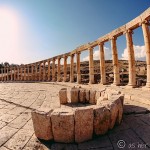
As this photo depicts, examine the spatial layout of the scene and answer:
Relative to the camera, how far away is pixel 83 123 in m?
3.89

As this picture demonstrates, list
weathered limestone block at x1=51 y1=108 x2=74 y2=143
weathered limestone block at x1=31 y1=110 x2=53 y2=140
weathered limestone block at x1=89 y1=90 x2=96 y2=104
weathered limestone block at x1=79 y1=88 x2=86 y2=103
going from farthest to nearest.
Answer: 1. weathered limestone block at x1=79 y1=88 x2=86 y2=103
2. weathered limestone block at x1=89 y1=90 x2=96 y2=104
3. weathered limestone block at x1=31 y1=110 x2=53 y2=140
4. weathered limestone block at x1=51 y1=108 x2=74 y2=143

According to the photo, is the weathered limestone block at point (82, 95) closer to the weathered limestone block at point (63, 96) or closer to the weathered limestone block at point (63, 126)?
the weathered limestone block at point (63, 96)

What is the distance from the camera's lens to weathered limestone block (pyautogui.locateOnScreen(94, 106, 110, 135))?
4.00 meters

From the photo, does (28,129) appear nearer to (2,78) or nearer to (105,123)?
(105,123)

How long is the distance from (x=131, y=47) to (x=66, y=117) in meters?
10.6

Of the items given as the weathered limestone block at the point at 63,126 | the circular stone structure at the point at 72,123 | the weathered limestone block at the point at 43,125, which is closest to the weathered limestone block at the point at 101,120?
the circular stone structure at the point at 72,123

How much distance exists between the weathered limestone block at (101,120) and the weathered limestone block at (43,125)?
43.1 inches

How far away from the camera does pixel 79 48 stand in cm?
1983

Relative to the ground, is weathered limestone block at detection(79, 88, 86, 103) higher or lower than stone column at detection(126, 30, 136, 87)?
lower

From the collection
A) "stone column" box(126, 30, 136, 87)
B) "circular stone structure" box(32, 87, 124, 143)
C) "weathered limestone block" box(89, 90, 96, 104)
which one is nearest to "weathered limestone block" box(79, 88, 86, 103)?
"weathered limestone block" box(89, 90, 96, 104)

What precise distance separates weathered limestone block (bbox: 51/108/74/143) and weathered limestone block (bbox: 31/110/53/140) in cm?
12

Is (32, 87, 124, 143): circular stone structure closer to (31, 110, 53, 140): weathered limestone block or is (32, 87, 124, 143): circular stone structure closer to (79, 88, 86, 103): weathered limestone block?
(31, 110, 53, 140): weathered limestone block

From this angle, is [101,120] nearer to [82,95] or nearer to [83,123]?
[83,123]

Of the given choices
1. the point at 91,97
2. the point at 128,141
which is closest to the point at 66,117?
the point at 128,141
